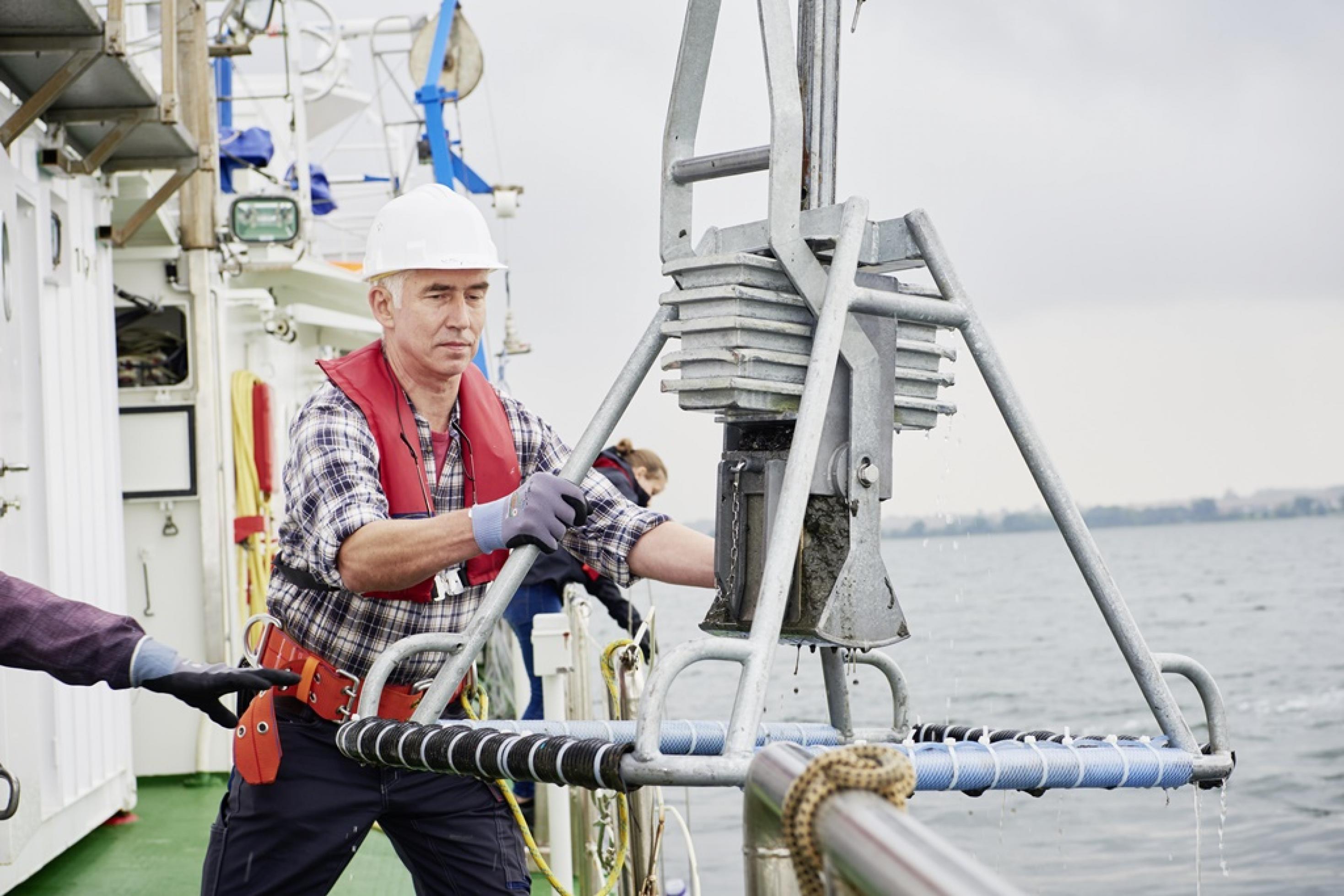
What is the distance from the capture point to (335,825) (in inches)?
128

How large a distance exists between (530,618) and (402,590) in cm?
506

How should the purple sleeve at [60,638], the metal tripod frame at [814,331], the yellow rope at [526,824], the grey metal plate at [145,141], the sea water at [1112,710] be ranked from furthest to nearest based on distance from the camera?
the sea water at [1112,710], the grey metal plate at [145,141], the yellow rope at [526,824], the purple sleeve at [60,638], the metal tripod frame at [814,331]

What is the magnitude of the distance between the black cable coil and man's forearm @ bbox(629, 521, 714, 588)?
3.01ft

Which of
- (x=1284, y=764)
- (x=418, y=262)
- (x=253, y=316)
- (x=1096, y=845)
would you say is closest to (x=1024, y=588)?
(x=1284, y=764)

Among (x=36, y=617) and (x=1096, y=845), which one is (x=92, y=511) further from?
(x=1096, y=845)

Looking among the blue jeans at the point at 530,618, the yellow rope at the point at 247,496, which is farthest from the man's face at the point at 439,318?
the yellow rope at the point at 247,496

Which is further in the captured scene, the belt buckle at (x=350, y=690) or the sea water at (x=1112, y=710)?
the sea water at (x=1112, y=710)

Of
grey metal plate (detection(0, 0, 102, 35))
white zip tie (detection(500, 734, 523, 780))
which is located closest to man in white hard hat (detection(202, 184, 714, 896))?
white zip tie (detection(500, 734, 523, 780))

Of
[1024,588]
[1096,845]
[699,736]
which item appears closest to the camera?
[699,736]

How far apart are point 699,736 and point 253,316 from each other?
26.4 feet

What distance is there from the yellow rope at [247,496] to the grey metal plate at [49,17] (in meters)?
3.68

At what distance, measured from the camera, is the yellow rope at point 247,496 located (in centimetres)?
865

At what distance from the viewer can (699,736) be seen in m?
2.58

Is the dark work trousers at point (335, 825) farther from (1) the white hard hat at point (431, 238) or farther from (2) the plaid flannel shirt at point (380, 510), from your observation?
(1) the white hard hat at point (431, 238)
